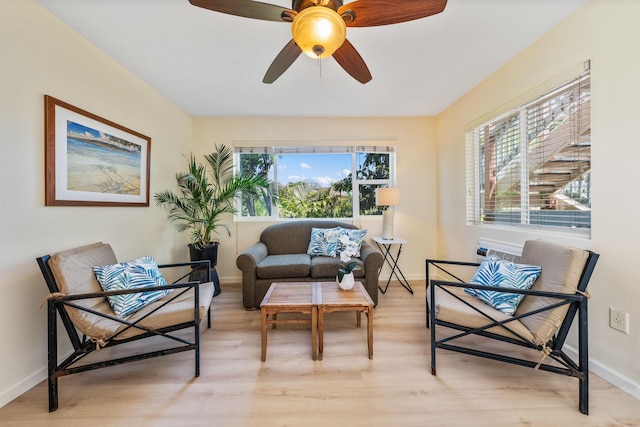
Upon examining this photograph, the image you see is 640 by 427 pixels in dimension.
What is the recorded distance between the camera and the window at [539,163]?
181 cm

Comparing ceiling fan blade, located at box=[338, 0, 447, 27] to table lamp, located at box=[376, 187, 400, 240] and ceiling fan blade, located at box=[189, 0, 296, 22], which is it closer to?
ceiling fan blade, located at box=[189, 0, 296, 22]

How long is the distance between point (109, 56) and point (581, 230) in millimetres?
4064

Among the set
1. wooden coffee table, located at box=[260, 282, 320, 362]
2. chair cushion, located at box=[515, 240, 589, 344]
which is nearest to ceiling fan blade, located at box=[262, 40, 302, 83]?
wooden coffee table, located at box=[260, 282, 320, 362]

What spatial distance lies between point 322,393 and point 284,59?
211cm

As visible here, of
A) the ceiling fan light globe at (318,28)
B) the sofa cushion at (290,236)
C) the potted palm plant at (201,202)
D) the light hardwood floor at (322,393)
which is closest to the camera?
the ceiling fan light globe at (318,28)

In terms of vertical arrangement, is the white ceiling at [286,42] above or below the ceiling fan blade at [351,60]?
above

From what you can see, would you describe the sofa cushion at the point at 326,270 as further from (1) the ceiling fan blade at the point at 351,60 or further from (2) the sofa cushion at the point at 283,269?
(1) the ceiling fan blade at the point at 351,60

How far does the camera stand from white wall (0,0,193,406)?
1.48m

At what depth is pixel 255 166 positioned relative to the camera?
3.77 meters

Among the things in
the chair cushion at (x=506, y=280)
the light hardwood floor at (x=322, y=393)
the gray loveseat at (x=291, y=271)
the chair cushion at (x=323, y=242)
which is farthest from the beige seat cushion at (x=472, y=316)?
the chair cushion at (x=323, y=242)

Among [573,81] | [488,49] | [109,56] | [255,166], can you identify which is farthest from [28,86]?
[573,81]

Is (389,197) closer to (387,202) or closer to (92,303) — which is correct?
(387,202)

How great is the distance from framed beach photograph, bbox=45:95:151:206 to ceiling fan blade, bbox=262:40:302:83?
4.91 feet

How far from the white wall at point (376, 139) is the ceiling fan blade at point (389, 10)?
2351 mm
